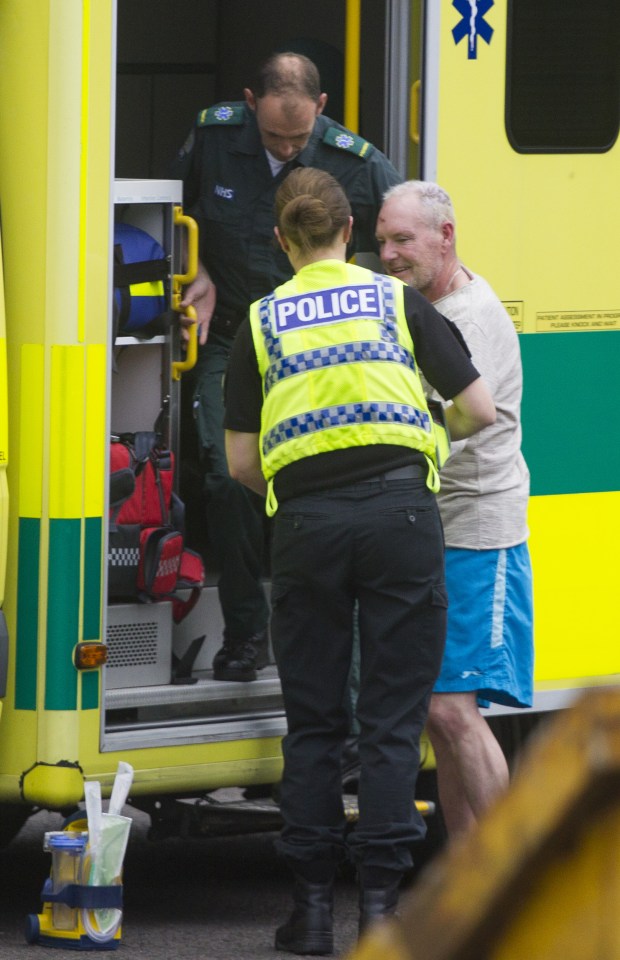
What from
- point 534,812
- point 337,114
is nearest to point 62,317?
point 337,114

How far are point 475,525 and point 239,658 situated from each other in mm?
825

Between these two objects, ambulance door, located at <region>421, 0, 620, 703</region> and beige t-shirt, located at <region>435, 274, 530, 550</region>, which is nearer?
beige t-shirt, located at <region>435, 274, 530, 550</region>

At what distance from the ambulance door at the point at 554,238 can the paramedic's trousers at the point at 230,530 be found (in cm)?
73

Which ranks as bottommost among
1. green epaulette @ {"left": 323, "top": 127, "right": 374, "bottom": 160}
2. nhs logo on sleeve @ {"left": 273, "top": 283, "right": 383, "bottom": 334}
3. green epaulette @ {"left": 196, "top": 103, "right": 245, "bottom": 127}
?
nhs logo on sleeve @ {"left": 273, "top": 283, "right": 383, "bottom": 334}

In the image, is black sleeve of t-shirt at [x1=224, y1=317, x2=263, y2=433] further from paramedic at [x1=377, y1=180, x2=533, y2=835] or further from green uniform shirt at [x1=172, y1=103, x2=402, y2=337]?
green uniform shirt at [x1=172, y1=103, x2=402, y2=337]

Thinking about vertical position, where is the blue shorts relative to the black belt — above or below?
below

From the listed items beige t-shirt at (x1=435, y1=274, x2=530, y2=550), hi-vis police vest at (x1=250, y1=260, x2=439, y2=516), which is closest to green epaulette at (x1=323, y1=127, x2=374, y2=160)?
beige t-shirt at (x1=435, y1=274, x2=530, y2=550)

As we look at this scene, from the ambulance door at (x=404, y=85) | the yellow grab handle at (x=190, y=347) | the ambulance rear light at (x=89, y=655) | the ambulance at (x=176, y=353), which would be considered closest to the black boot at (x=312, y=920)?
the ambulance at (x=176, y=353)

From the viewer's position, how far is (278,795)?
444 centimetres

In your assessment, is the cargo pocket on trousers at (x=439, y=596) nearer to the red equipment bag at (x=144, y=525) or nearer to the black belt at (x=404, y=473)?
the black belt at (x=404, y=473)

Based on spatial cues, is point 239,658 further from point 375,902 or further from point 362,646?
point 375,902

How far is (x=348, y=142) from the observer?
483cm

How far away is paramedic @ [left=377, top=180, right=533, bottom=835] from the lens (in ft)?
13.8

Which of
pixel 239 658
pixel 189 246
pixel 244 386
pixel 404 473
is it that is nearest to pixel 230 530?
pixel 239 658
